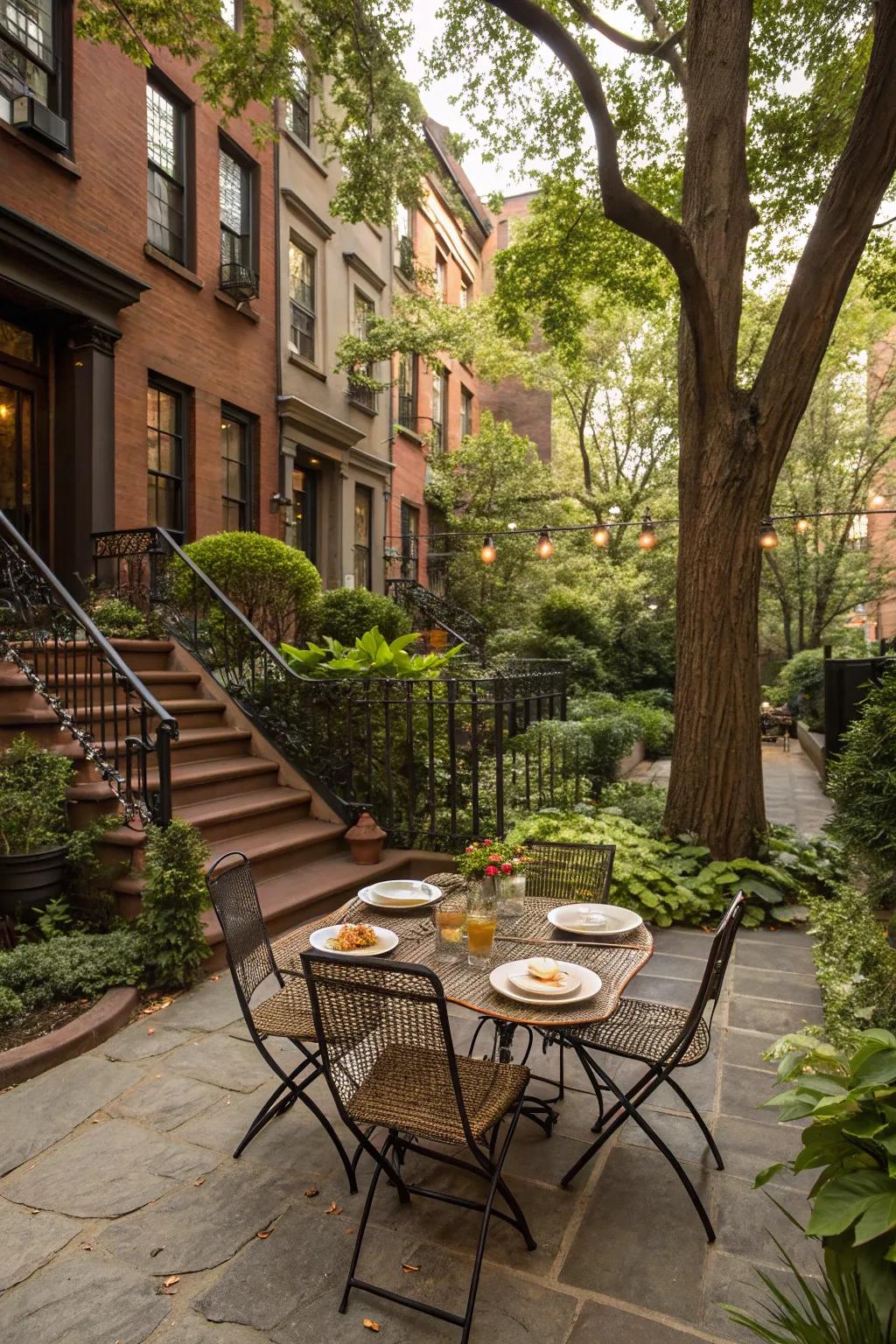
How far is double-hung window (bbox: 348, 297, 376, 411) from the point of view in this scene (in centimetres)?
1432

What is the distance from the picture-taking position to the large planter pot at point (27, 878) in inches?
177

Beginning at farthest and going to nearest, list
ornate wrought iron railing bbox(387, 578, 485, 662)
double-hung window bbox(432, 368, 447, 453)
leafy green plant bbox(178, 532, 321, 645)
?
1. double-hung window bbox(432, 368, 447, 453)
2. ornate wrought iron railing bbox(387, 578, 485, 662)
3. leafy green plant bbox(178, 532, 321, 645)

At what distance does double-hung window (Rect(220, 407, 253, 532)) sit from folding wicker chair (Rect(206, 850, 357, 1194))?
849 cm

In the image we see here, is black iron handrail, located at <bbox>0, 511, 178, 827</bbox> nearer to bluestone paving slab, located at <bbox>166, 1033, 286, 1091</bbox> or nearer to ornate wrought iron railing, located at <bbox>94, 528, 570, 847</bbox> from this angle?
ornate wrought iron railing, located at <bbox>94, 528, 570, 847</bbox>

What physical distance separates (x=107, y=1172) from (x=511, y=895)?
180cm

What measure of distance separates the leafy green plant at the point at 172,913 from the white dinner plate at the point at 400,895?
4.36 feet

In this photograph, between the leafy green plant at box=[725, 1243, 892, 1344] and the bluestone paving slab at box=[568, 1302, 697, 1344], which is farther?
the bluestone paving slab at box=[568, 1302, 697, 1344]

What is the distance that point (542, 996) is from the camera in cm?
255

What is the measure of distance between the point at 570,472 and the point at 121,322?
747 inches

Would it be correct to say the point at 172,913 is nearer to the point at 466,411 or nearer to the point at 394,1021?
the point at 394,1021

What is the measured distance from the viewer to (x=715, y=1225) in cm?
253


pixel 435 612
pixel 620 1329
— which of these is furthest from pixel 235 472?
pixel 620 1329

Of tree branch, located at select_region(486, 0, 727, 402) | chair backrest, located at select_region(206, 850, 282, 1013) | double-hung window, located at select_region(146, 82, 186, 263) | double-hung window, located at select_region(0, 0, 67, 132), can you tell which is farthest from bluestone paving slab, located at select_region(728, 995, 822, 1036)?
double-hung window, located at select_region(146, 82, 186, 263)

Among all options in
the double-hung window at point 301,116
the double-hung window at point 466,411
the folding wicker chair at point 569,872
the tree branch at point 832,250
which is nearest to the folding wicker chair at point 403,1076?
the folding wicker chair at point 569,872
